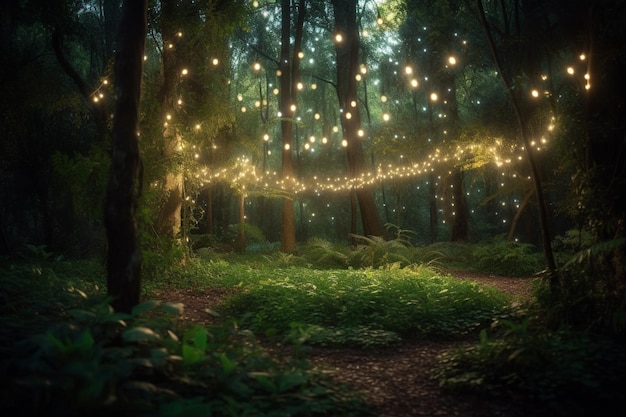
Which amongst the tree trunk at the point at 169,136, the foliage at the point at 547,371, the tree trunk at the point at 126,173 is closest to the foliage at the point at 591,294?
the foliage at the point at 547,371

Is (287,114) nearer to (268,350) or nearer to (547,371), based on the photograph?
(268,350)

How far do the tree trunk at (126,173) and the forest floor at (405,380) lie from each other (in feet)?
7.17

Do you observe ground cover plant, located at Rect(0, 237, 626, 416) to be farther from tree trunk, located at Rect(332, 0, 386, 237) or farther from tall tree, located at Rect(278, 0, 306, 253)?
tree trunk, located at Rect(332, 0, 386, 237)

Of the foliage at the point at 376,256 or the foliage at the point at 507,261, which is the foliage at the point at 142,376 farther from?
the foliage at the point at 507,261

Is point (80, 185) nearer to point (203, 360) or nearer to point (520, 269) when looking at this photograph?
point (203, 360)

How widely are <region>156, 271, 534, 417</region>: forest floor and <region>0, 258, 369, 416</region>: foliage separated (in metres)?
0.39

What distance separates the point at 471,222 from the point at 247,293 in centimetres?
2062

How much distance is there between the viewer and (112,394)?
2.55 m

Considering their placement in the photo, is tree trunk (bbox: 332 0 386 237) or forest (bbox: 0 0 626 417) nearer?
forest (bbox: 0 0 626 417)

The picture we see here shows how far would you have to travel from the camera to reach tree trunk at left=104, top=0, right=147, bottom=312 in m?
4.29

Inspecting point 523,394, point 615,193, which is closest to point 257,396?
point 523,394

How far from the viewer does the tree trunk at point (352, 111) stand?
15523mm

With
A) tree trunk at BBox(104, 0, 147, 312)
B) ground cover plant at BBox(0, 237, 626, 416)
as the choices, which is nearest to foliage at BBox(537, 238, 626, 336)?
ground cover plant at BBox(0, 237, 626, 416)

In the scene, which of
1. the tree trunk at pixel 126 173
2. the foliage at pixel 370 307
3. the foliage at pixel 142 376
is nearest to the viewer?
the foliage at pixel 142 376
